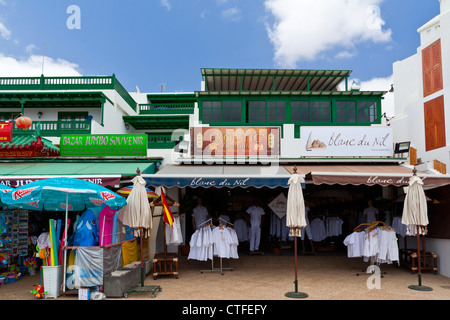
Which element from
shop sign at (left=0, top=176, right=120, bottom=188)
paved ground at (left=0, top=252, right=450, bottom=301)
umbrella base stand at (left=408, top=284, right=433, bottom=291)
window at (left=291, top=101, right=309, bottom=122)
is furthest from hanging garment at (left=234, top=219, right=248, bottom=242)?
umbrella base stand at (left=408, top=284, right=433, bottom=291)

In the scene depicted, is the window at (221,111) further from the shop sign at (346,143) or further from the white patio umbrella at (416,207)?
the white patio umbrella at (416,207)

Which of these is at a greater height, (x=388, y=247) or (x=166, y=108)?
(x=166, y=108)

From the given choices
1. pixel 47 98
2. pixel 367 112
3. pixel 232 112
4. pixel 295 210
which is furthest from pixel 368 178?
pixel 47 98

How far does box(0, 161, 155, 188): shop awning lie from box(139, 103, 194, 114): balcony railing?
15404mm

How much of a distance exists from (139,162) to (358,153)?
786 centimetres

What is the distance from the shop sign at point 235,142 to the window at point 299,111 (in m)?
2.69

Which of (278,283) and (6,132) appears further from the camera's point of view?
(6,132)

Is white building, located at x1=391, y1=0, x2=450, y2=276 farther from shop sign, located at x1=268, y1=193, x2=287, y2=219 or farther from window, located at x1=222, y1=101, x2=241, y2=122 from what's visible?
window, located at x1=222, y1=101, x2=241, y2=122

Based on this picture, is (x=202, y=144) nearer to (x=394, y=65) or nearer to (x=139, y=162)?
(x=139, y=162)

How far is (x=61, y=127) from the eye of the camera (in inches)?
778

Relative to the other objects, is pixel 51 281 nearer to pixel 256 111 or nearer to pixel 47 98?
pixel 256 111

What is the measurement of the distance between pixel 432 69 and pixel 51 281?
50.0 ft

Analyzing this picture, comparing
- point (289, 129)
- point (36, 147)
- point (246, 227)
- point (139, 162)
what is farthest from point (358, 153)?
point (36, 147)

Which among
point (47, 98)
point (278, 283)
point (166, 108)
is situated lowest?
point (278, 283)
